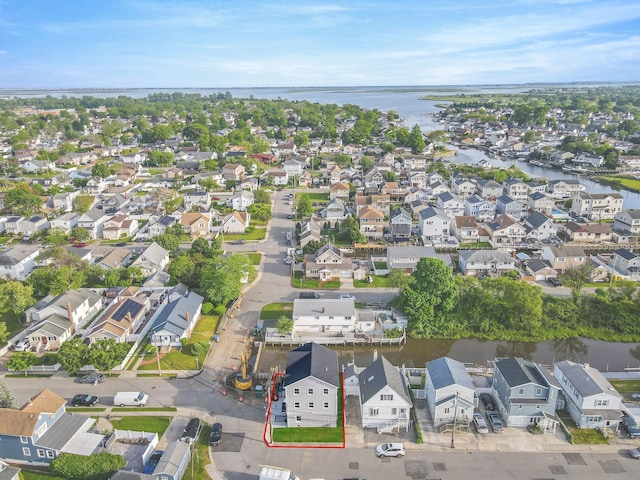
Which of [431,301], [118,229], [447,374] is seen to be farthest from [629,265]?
[118,229]

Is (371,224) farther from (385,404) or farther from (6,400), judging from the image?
(6,400)

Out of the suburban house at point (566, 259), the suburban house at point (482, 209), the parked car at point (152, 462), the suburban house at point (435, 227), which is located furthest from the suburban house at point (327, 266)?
the suburban house at point (482, 209)

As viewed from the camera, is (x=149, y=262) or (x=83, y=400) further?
(x=149, y=262)

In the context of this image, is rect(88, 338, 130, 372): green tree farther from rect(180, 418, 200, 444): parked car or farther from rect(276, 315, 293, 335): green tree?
rect(276, 315, 293, 335): green tree

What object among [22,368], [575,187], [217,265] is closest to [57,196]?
[217,265]

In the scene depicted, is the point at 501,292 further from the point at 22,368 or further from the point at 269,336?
the point at 22,368

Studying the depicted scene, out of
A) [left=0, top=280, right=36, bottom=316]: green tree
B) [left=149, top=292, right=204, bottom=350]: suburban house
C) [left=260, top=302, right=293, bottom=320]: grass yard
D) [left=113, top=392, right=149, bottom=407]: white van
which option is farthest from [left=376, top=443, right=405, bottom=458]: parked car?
[left=0, top=280, right=36, bottom=316]: green tree
